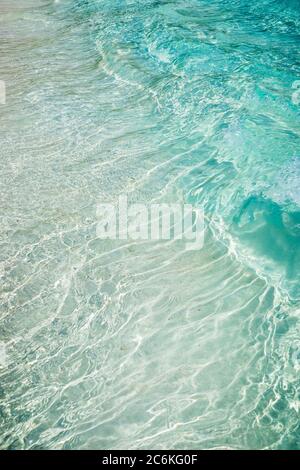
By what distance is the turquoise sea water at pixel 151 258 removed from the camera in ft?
12.2

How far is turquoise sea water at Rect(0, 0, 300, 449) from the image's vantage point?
3723mm

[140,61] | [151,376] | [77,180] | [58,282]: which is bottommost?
[151,376]

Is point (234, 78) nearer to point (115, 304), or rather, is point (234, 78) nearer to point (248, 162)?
point (248, 162)

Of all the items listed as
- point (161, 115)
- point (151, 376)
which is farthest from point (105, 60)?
point (151, 376)

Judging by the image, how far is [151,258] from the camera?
203 inches

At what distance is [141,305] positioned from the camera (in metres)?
4.62

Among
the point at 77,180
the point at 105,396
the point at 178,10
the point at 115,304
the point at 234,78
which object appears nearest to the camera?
the point at 105,396

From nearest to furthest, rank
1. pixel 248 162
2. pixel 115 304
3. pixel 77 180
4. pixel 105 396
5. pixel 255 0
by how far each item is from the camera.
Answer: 1. pixel 105 396
2. pixel 115 304
3. pixel 77 180
4. pixel 248 162
5. pixel 255 0

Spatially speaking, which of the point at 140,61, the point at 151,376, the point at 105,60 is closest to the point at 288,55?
the point at 140,61

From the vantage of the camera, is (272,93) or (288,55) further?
(288,55)

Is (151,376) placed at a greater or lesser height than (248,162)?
lesser

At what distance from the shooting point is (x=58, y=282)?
4773 mm

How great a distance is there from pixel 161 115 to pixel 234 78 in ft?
7.66

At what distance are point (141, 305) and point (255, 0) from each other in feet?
42.7
